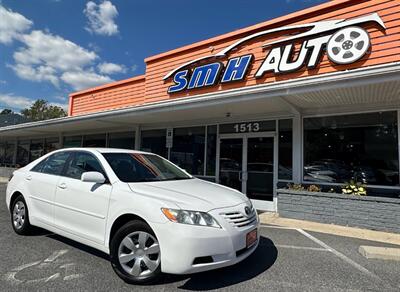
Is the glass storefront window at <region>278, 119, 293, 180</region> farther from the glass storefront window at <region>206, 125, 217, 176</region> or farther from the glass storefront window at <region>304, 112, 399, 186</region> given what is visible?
the glass storefront window at <region>206, 125, 217, 176</region>

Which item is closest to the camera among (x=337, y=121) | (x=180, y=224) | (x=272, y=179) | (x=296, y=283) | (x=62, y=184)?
(x=180, y=224)

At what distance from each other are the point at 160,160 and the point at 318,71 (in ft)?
17.7

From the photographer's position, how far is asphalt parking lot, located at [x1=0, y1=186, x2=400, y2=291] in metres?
3.49

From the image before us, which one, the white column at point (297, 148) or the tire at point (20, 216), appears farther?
the white column at point (297, 148)

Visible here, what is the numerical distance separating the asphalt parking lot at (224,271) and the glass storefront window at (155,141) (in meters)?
7.10

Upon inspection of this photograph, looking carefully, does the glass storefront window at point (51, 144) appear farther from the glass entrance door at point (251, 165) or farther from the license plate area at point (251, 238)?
the license plate area at point (251, 238)

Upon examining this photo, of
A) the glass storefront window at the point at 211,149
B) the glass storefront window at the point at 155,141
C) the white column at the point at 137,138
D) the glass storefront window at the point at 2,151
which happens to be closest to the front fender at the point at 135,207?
the glass storefront window at the point at 211,149

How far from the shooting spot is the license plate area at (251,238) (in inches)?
144

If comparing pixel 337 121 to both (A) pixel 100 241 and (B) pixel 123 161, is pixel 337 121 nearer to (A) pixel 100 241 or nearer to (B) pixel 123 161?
(B) pixel 123 161

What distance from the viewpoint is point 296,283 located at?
369 cm

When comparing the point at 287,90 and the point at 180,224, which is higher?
the point at 287,90

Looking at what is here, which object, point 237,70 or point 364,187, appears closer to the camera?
point 364,187

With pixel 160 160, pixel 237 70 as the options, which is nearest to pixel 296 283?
pixel 160 160

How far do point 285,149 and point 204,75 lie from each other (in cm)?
388
